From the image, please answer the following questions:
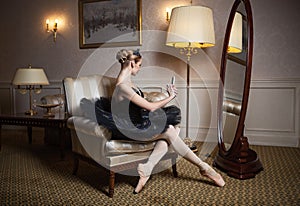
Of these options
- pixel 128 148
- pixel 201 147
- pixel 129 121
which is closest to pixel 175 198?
pixel 128 148

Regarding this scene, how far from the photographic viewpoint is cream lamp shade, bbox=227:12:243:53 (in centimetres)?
295

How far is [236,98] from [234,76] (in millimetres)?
247

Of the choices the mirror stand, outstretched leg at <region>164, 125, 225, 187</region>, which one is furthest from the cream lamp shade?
outstretched leg at <region>164, 125, 225, 187</region>

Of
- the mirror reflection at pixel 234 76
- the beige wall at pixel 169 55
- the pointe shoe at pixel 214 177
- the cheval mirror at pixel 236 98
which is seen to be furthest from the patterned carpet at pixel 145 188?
the beige wall at pixel 169 55

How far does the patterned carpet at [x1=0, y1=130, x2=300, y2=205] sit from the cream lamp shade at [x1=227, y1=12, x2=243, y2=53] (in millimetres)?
1204

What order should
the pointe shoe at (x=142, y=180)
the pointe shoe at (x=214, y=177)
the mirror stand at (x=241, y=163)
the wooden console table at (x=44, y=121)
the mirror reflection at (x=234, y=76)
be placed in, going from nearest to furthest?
the pointe shoe at (x=142, y=180) → the pointe shoe at (x=214, y=177) → the mirror stand at (x=241, y=163) → the mirror reflection at (x=234, y=76) → the wooden console table at (x=44, y=121)

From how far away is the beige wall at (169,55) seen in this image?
389cm

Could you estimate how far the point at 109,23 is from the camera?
191 inches

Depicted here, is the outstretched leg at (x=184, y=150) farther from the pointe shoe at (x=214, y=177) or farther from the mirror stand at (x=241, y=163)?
the mirror stand at (x=241, y=163)

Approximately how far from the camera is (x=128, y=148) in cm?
225

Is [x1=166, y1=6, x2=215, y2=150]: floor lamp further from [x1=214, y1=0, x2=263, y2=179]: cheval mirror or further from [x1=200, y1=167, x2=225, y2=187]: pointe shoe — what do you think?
[x1=200, y1=167, x2=225, y2=187]: pointe shoe

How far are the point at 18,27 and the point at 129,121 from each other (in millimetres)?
4385

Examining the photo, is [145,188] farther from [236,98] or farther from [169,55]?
[169,55]

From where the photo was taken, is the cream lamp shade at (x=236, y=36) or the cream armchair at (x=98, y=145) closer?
the cream armchair at (x=98, y=145)
